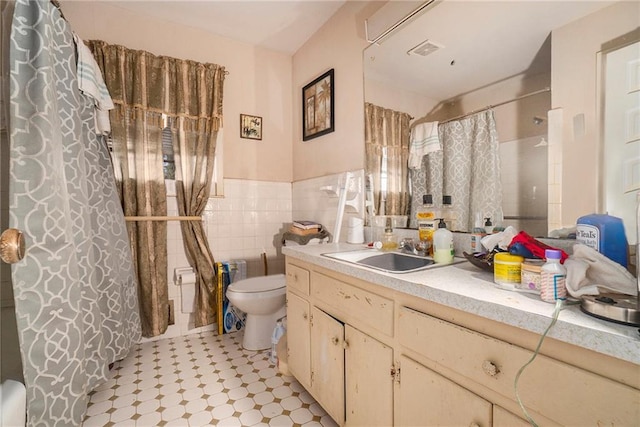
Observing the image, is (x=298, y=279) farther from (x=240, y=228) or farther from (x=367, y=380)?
(x=240, y=228)

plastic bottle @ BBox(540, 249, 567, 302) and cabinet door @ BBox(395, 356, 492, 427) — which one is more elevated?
plastic bottle @ BBox(540, 249, 567, 302)

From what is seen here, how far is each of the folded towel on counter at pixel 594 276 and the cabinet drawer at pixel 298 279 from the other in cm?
105

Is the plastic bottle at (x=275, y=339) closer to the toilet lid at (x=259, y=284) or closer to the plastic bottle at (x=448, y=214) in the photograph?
the toilet lid at (x=259, y=284)

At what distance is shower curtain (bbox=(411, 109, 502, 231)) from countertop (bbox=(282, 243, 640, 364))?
14.0 inches

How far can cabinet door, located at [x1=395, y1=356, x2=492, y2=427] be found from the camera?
74 centimetres

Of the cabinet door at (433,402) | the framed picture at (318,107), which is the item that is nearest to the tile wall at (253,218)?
the framed picture at (318,107)

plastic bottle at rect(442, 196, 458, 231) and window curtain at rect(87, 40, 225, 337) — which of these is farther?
window curtain at rect(87, 40, 225, 337)

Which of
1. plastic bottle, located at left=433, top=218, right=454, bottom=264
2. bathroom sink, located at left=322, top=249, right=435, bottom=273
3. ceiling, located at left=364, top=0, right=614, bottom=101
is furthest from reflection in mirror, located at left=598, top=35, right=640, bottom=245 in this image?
bathroom sink, located at left=322, top=249, right=435, bottom=273

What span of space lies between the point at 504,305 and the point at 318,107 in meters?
2.13

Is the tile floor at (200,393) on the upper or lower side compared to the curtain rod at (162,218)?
lower

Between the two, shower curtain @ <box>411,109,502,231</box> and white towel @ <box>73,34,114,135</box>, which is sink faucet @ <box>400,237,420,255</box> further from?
white towel @ <box>73,34,114,135</box>

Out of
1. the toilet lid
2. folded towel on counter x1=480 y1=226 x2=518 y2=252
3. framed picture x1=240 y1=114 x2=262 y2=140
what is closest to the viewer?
folded towel on counter x1=480 y1=226 x2=518 y2=252

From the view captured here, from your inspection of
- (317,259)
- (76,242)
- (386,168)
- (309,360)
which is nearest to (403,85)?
(386,168)

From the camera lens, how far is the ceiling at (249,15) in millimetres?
2115
